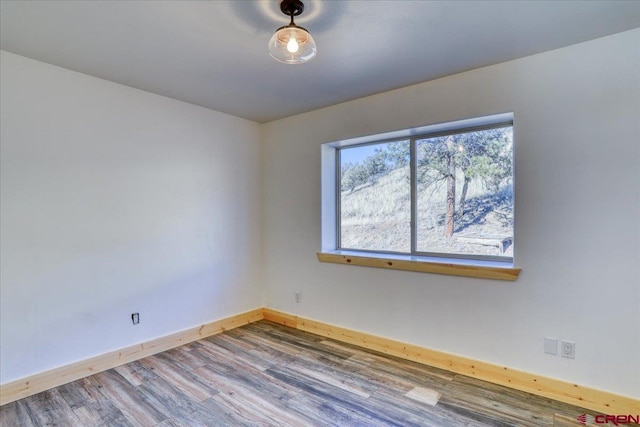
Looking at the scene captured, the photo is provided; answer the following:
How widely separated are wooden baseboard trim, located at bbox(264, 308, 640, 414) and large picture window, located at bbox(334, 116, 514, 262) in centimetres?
87

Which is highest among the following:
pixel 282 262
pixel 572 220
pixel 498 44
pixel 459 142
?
pixel 498 44

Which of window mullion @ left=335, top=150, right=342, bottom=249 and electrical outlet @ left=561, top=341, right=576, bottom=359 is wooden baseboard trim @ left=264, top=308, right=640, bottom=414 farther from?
window mullion @ left=335, top=150, right=342, bottom=249

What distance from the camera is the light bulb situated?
5.65 ft

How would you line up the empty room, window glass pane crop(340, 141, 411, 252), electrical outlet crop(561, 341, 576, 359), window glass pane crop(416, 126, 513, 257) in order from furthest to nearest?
window glass pane crop(340, 141, 411, 252), window glass pane crop(416, 126, 513, 257), electrical outlet crop(561, 341, 576, 359), the empty room

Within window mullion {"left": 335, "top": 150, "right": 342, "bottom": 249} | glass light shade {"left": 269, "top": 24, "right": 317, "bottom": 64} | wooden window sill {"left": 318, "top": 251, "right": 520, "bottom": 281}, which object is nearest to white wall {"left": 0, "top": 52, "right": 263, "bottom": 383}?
window mullion {"left": 335, "top": 150, "right": 342, "bottom": 249}

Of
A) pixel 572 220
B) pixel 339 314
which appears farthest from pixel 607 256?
pixel 339 314

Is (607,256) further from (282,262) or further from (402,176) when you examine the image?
(282,262)

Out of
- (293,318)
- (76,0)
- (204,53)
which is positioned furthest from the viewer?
(293,318)

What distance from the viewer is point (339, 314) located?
3.41 metres

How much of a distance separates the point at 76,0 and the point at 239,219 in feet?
8.28

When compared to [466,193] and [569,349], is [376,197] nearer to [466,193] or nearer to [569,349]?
[466,193]

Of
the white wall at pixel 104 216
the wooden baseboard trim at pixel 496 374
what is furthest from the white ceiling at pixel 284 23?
the wooden baseboard trim at pixel 496 374

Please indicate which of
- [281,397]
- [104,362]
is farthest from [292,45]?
[104,362]

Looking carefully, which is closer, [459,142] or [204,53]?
[204,53]
